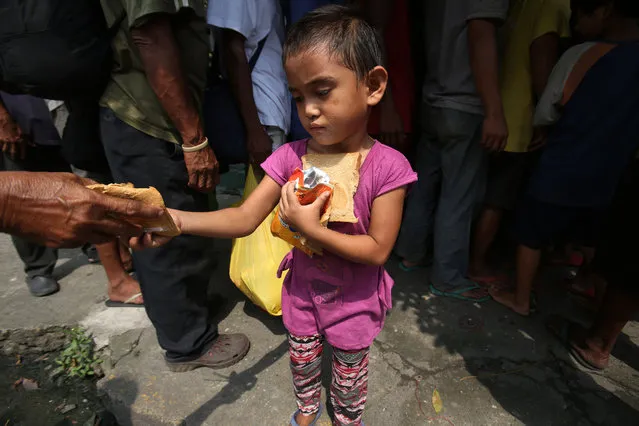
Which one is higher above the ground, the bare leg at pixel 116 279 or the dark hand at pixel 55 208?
the dark hand at pixel 55 208

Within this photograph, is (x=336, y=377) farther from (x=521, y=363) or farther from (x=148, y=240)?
(x=521, y=363)

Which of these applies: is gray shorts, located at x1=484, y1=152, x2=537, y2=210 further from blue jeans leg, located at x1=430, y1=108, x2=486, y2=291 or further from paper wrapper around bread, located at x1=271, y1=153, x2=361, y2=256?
paper wrapper around bread, located at x1=271, y1=153, x2=361, y2=256

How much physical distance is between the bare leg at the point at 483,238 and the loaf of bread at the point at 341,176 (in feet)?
7.06

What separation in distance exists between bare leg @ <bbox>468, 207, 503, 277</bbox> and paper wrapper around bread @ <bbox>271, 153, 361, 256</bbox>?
7.10 ft

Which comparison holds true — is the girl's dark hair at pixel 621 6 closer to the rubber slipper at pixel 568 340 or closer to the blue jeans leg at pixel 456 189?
the blue jeans leg at pixel 456 189

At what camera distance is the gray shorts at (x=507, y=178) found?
119 inches

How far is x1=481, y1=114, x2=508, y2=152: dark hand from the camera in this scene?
2441mm

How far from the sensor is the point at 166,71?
5.43 feet

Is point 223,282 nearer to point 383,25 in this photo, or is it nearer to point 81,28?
point 81,28

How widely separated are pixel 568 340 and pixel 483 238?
96 cm

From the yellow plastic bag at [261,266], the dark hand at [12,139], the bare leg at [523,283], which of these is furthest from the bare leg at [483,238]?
the dark hand at [12,139]

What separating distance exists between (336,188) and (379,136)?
59.6 inches

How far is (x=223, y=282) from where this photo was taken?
3289 mm

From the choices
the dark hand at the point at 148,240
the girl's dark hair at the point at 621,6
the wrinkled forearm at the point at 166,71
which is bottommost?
the dark hand at the point at 148,240
